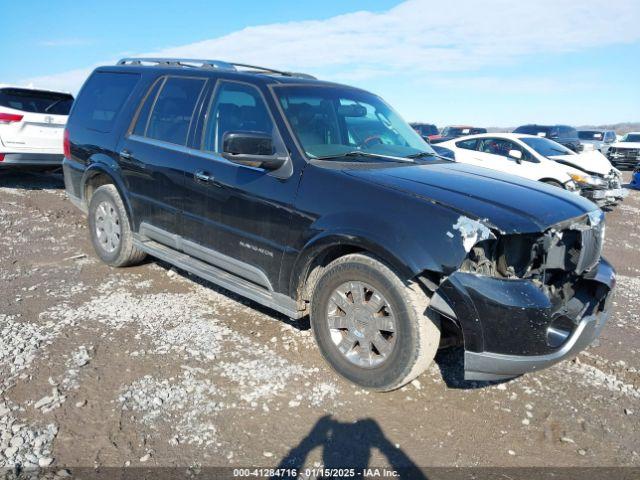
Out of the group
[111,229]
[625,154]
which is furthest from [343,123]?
[625,154]

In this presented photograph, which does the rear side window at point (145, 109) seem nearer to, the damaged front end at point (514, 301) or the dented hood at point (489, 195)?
the dented hood at point (489, 195)

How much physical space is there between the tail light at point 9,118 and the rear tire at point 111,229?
4.33 m

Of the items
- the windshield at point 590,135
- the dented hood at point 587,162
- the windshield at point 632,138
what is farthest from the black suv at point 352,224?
the windshield at point 590,135

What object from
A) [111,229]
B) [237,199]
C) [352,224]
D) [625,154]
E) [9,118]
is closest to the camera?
[352,224]

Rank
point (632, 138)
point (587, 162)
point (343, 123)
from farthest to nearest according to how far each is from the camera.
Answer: point (632, 138), point (587, 162), point (343, 123)

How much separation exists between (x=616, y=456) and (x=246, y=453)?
1982 mm

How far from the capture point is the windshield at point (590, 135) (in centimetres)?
2383

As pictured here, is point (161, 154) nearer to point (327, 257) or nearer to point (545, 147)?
point (327, 257)

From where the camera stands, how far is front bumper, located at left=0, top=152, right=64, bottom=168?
8242 millimetres

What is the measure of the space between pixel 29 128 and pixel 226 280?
21.5 ft

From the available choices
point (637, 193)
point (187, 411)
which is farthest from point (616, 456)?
point (637, 193)

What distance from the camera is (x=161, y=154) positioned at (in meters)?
4.19

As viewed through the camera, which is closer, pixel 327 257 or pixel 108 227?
pixel 327 257

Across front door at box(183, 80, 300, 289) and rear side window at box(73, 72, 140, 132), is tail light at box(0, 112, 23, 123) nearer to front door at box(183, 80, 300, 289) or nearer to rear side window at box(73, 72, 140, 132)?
rear side window at box(73, 72, 140, 132)
